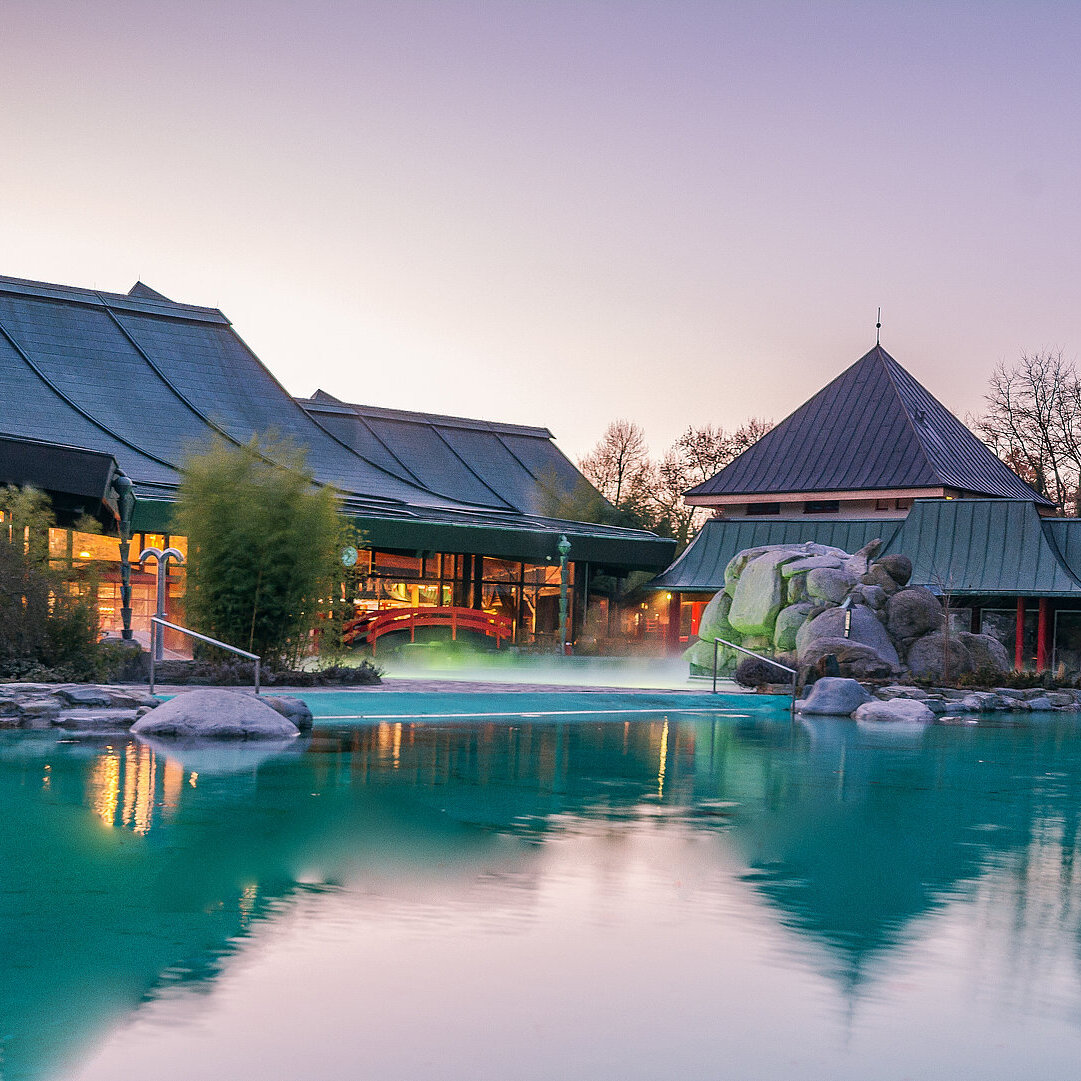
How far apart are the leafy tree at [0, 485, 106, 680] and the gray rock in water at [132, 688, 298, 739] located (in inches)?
105

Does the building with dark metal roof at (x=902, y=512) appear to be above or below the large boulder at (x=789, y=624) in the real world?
above

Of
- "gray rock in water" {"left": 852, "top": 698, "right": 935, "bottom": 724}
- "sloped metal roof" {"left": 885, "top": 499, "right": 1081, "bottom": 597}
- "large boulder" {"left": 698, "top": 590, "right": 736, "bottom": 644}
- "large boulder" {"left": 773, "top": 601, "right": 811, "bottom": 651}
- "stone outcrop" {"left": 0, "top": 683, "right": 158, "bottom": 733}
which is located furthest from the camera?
"sloped metal roof" {"left": 885, "top": 499, "right": 1081, "bottom": 597}

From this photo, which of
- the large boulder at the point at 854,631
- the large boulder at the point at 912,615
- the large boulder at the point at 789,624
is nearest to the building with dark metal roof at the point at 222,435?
the large boulder at the point at 789,624

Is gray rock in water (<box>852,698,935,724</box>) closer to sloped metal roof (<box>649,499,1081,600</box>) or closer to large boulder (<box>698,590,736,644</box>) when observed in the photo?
large boulder (<box>698,590,736,644</box>)

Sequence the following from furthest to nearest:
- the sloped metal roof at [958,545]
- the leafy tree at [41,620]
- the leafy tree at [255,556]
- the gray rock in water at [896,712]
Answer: the sloped metal roof at [958,545], the gray rock in water at [896,712], the leafy tree at [255,556], the leafy tree at [41,620]

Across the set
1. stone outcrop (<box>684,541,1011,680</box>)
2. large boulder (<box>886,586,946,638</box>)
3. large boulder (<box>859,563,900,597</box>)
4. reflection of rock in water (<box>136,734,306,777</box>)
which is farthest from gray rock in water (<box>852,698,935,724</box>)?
reflection of rock in water (<box>136,734,306,777</box>)

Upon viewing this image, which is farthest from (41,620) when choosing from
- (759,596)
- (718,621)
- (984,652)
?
(984,652)

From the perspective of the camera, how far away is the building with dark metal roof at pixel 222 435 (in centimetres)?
3284

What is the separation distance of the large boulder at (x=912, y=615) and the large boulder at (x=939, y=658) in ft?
0.88

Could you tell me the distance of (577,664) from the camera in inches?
1209

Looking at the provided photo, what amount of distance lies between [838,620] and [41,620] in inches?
576

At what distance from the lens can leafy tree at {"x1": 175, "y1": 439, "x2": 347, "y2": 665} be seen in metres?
19.3

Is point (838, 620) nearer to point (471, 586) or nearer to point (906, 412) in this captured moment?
point (471, 586)

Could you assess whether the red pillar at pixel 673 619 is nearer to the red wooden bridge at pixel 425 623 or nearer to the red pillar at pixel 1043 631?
the red wooden bridge at pixel 425 623
